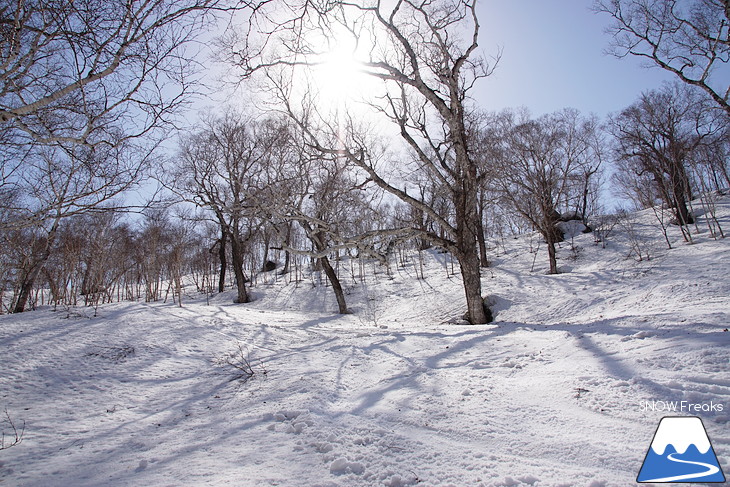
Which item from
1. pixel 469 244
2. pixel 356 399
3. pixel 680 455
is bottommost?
pixel 356 399

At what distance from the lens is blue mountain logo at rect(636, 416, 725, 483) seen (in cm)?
175

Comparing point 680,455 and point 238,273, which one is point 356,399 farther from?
point 238,273

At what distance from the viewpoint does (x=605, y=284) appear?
34.8 ft

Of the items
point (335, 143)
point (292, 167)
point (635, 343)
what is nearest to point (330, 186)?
point (292, 167)

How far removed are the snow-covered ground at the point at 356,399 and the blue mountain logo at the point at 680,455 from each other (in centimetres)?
6

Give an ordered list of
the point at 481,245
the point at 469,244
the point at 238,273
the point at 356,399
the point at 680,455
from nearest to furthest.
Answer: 1. the point at 680,455
2. the point at 356,399
3. the point at 469,244
4. the point at 481,245
5. the point at 238,273

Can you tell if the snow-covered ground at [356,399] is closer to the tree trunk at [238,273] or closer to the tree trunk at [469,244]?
the tree trunk at [469,244]

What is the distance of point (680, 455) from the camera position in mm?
1992

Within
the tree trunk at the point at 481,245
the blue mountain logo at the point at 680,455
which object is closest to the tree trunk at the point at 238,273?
the tree trunk at the point at 481,245

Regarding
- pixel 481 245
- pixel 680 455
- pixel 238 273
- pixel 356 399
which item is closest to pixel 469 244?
pixel 356 399

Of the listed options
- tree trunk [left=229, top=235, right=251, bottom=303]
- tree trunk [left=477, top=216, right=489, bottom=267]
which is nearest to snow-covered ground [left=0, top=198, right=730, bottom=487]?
tree trunk [left=477, top=216, right=489, bottom=267]

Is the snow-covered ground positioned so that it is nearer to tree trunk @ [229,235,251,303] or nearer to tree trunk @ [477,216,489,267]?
tree trunk @ [477,216,489,267]

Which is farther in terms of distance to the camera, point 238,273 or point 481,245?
point 238,273

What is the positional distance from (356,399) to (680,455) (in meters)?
2.58
